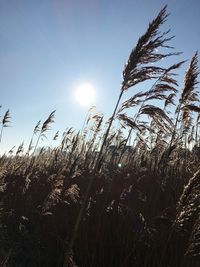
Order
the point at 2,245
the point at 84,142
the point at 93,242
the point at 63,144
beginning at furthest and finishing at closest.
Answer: the point at 84,142, the point at 63,144, the point at 2,245, the point at 93,242

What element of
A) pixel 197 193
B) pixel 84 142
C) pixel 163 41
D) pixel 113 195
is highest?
pixel 84 142

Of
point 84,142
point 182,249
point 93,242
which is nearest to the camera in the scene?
point 182,249

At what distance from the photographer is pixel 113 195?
6.45 meters

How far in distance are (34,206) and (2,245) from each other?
1928 millimetres

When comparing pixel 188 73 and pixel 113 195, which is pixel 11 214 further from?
pixel 188 73

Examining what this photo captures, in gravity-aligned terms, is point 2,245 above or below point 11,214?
below

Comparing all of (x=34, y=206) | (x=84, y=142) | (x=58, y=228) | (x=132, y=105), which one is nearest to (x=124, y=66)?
(x=132, y=105)

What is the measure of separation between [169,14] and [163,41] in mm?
455

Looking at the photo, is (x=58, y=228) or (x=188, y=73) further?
(x=188, y=73)

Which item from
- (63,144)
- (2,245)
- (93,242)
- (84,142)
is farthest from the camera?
(84,142)

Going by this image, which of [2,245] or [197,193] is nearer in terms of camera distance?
[197,193]

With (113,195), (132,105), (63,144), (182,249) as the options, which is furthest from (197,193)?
(63,144)

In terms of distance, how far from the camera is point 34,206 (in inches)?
283

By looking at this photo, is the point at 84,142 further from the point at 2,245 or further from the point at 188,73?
the point at 2,245
